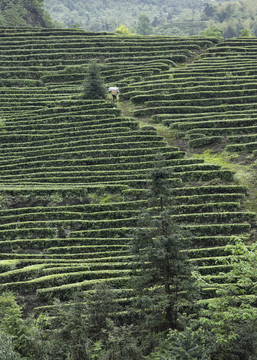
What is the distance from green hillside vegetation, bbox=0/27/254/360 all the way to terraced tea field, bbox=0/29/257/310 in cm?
11

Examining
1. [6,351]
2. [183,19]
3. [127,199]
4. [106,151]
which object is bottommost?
[127,199]

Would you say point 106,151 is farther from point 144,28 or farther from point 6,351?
point 144,28

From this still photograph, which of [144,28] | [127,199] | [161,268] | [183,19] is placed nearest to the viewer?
[161,268]

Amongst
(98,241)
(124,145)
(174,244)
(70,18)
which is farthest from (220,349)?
(70,18)

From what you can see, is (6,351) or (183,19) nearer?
(6,351)

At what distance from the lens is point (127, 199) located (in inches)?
1125

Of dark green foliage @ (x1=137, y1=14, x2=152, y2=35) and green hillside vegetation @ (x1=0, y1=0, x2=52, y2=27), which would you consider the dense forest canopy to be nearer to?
dark green foliage @ (x1=137, y1=14, x2=152, y2=35)

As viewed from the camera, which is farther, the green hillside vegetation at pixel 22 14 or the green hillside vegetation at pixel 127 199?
the green hillside vegetation at pixel 22 14

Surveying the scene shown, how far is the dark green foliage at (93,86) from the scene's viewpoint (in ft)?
146

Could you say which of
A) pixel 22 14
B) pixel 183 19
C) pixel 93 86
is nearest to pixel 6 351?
pixel 93 86

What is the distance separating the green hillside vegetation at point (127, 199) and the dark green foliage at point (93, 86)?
346mm

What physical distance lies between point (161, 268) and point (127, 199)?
44.1 feet

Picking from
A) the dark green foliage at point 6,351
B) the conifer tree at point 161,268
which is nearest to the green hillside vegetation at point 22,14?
the conifer tree at point 161,268

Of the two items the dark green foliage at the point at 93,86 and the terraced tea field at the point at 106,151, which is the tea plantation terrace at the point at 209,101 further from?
the dark green foliage at the point at 93,86
